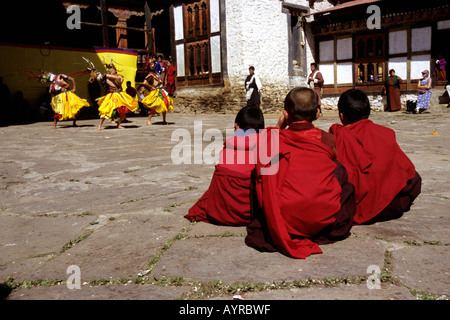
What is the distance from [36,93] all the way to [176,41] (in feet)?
17.2

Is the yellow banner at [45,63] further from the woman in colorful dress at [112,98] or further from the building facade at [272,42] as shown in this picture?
the woman in colorful dress at [112,98]

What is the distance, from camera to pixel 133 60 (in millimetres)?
15133

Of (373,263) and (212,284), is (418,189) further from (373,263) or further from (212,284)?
(212,284)

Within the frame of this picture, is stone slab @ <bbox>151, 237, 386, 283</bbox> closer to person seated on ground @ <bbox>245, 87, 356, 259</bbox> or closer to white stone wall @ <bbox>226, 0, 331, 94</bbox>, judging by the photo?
person seated on ground @ <bbox>245, 87, 356, 259</bbox>

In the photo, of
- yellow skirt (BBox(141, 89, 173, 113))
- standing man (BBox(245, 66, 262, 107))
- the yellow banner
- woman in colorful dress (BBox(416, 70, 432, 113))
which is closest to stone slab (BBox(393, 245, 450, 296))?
yellow skirt (BBox(141, 89, 173, 113))

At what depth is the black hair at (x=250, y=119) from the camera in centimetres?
283

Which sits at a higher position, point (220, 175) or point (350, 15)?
point (350, 15)

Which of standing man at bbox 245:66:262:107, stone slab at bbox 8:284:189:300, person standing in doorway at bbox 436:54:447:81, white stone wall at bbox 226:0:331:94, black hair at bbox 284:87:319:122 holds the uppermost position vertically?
white stone wall at bbox 226:0:331:94

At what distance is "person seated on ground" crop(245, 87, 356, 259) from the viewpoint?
2.25 m

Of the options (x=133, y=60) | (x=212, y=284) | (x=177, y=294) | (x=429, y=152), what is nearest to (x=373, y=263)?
(x=212, y=284)

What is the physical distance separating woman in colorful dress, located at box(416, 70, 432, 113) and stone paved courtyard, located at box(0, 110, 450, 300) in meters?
9.09

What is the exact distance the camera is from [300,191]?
2268 millimetres

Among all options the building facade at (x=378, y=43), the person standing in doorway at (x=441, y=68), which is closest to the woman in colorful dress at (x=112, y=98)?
the building facade at (x=378, y=43)

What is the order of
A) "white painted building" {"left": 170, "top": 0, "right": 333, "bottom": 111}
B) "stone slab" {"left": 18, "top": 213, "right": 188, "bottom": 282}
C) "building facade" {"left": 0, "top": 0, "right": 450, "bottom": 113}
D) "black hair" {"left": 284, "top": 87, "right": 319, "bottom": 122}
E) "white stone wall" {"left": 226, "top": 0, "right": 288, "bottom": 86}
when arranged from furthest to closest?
1. "white painted building" {"left": 170, "top": 0, "right": 333, "bottom": 111}
2. "white stone wall" {"left": 226, "top": 0, "right": 288, "bottom": 86}
3. "building facade" {"left": 0, "top": 0, "right": 450, "bottom": 113}
4. "black hair" {"left": 284, "top": 87, "right": 319, "bottom": 122}
5. "stone slab" {"left": 18, "top": 213, "right": 188, "bottom": 282}
